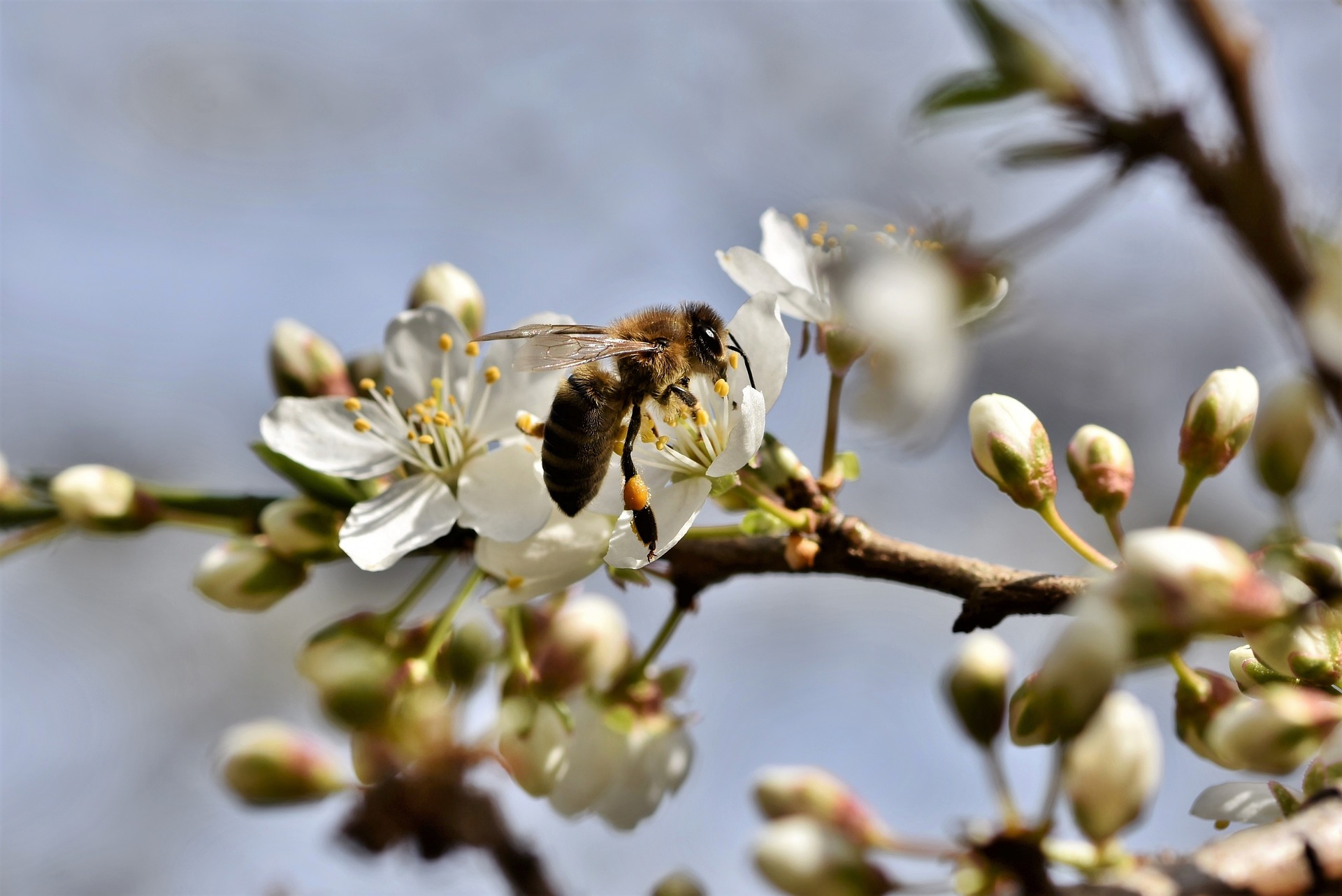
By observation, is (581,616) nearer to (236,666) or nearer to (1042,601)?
(1042,601)

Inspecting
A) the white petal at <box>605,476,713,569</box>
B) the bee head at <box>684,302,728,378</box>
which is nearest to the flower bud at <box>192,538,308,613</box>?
the white petal at <box>605,476,713,569</box>

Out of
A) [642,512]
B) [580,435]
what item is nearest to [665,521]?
[642,512]

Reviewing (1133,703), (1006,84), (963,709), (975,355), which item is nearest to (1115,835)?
(1133,703)

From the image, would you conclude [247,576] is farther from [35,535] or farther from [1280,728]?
[1280,728]

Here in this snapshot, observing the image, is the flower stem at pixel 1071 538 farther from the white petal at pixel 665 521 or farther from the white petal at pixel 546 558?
A: the white petal at pixel 546 558

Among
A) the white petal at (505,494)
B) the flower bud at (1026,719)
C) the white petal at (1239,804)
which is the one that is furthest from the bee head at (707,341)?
the white petal at (1239,804)

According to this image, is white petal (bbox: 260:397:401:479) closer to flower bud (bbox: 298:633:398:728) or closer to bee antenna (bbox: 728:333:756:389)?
flower bud (bbox: 298:633:398:728)
